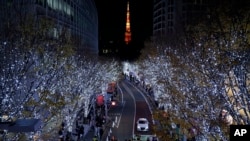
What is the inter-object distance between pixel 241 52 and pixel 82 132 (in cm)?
1515

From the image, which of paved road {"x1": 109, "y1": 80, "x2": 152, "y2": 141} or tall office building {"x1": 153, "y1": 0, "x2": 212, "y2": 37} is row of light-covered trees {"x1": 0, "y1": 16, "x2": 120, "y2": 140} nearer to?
paved road {"x1": 109, "y1": 80, "x2": 152, "y2": 141}

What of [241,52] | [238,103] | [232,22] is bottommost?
[238,103]

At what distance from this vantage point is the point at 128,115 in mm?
36062

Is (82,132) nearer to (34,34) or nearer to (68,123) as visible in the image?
(68,123)

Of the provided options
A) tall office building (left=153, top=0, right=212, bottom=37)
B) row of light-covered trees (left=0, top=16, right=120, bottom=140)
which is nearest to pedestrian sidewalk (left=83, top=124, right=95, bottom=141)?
row of light-covered trees (left=0, top=16, right=120, bottom=140)

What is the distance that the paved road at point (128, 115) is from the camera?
28500 millimetres

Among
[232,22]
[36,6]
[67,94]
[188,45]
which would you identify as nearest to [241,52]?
[232,22]

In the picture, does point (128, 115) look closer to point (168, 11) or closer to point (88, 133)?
point (88, 133)

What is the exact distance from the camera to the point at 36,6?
3064 cm

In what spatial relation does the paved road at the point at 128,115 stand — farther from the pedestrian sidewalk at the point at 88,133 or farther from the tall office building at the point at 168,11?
the tall office building at the point at 168,11

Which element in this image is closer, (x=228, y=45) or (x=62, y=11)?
(x=228, y=45)

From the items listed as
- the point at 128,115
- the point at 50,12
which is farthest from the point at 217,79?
the point at 50,12

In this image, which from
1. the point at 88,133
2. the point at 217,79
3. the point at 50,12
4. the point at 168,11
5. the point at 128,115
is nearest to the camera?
the point at 217,79

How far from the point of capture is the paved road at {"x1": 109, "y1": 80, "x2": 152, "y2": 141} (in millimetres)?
28500
